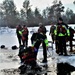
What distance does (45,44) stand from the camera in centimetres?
A: 1398

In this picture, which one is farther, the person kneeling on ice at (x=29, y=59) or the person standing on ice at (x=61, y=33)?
the person standing on ice at (x=61, y=33)

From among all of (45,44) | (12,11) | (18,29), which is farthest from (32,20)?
(45,44)

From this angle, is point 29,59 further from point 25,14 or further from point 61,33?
point 25,14

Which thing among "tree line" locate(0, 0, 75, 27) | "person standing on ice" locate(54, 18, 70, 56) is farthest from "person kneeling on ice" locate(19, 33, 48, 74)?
"tree line" locate(0, 0, 75, 27)

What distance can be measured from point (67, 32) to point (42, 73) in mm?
5112

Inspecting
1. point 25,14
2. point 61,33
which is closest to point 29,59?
point 61,33

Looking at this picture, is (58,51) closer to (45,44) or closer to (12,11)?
(45,44)

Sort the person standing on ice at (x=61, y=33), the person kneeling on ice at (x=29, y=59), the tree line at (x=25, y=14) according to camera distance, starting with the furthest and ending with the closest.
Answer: the tree line at (x=25, y=14) < the person standing on ice at (x=61, y=33) < the person kneeling on ice at (x=29, y=59)

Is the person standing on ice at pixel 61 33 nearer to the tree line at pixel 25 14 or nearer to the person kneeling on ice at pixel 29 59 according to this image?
the person kneeling on ice at pixel 29 59

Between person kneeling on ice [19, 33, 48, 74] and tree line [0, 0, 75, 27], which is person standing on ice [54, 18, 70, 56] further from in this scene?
tree line [0, 0, 75, 27]

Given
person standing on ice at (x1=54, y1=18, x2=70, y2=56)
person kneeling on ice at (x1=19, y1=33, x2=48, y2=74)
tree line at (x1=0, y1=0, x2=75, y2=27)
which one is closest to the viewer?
person kneeling on ice at (x1=19, y1=33, x2=48, y2=74)

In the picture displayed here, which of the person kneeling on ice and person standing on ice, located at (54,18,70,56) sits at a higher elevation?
person standing on ice, located at (54,18,70,56)


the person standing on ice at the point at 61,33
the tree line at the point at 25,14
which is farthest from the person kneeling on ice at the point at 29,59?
the tree line at the point at 25,14

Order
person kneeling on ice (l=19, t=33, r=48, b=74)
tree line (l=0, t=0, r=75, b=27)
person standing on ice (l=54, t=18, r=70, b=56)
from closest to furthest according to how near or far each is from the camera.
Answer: person kneeling on ice (l=19, t=33, r=48, b=74) < person standing on ice (l=54, t=18, r=70, b=56) < tree line (l=0, t=0, r=75, b=27)
